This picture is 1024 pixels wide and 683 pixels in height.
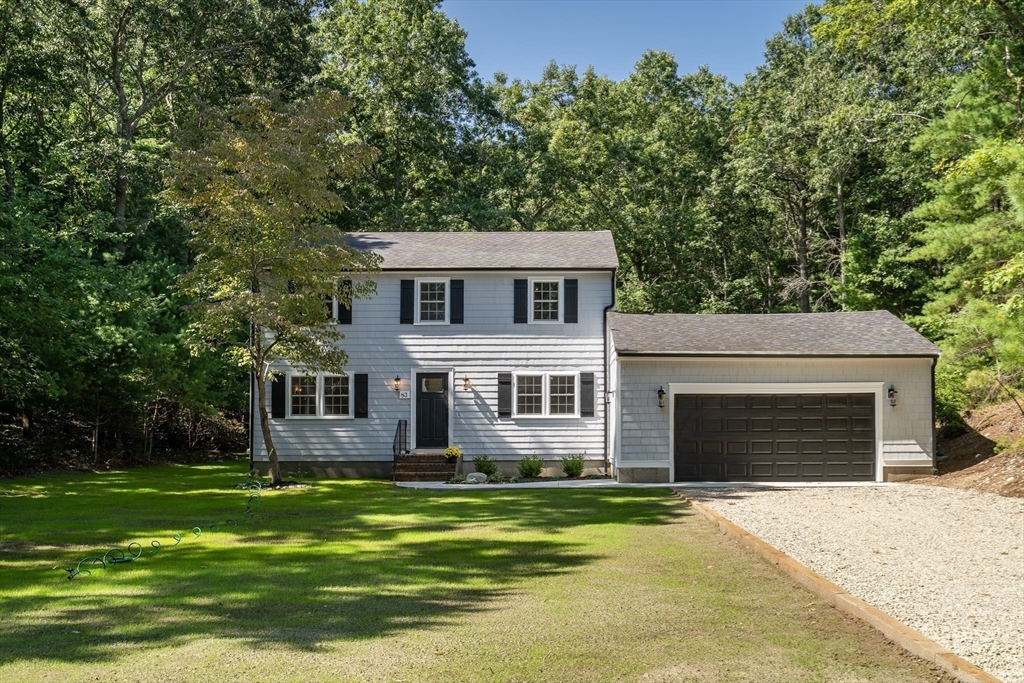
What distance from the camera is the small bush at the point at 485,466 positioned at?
816 inches

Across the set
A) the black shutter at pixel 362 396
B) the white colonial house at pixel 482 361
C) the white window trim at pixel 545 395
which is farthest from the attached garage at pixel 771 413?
the black shutter at pixel 362 396

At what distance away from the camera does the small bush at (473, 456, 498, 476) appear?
20.7 metres

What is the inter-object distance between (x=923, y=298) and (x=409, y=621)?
26952mm

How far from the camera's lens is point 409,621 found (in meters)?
6.89

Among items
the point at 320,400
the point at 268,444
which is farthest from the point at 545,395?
the point at 268,444

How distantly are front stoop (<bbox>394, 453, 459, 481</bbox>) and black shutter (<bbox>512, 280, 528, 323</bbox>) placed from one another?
Result: 158 inches

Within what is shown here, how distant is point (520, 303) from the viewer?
72.2 ft

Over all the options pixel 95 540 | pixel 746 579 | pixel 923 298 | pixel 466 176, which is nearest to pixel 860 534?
pixel 746 579

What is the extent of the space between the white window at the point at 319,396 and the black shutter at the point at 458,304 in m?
3.09

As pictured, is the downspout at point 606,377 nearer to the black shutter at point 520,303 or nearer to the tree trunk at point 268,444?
the black shutter at point 520,303

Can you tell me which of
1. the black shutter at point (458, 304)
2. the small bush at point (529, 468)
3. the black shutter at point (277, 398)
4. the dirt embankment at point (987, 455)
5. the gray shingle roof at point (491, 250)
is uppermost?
the gray shingle roof at point (491, 250)

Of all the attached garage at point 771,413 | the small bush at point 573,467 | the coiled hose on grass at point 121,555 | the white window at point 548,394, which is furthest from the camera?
the white window at point 548,394

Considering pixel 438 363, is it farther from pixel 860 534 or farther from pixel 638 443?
pixel 860 534

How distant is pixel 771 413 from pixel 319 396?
1096cm
